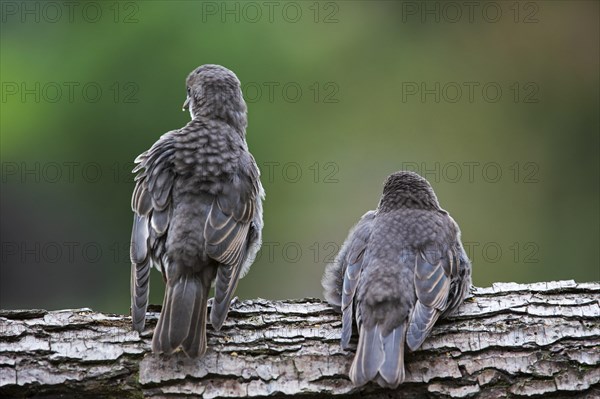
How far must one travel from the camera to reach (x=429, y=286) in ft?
18.7

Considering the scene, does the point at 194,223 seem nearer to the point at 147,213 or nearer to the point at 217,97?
the point at 147,213

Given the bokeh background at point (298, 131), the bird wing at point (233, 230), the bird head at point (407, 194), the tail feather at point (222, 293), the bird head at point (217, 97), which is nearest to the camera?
the tail feather at point (222, 293)

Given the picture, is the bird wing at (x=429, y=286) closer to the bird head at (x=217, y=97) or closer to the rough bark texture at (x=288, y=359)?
the rough bark texture at (x=288, y=359)

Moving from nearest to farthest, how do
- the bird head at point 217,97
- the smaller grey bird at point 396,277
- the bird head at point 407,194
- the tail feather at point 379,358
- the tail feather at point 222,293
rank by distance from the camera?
the tail feather at point 379,358 → the smaller grey bird at point 396,277 → the tail feather at point 222,293 → the bird head at point 407,194 → the bird head at point 217,97

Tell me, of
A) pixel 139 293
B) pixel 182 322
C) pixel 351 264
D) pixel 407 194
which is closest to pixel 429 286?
pixel 351 264

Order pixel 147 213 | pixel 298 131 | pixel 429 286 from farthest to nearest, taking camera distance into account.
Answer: pixel 298 131
pixel 147 213
pixel 429 286

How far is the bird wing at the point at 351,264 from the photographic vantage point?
18.0 ft

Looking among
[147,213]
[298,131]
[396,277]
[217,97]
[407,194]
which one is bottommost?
[396,277]

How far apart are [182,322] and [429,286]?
5.50ft

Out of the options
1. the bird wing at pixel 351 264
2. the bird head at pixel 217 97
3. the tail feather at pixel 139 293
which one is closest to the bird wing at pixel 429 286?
the bird wing at pixel 351 264

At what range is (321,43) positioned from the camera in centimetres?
1170

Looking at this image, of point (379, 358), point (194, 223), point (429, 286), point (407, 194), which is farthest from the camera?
point (407, 194)

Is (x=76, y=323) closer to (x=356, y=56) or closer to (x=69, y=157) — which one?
(x=69, y=157)

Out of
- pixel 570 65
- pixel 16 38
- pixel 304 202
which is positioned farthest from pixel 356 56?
pixel 16 38
